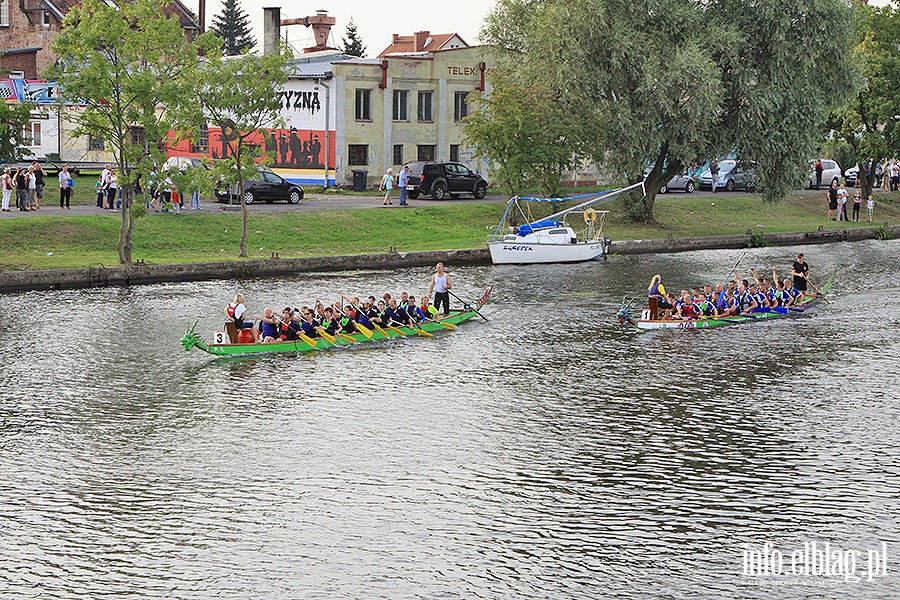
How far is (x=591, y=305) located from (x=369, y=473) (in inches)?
766

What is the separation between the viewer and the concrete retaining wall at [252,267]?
40031 millimetres

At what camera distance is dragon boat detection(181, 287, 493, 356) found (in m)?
29.8

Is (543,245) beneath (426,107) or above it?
beneath

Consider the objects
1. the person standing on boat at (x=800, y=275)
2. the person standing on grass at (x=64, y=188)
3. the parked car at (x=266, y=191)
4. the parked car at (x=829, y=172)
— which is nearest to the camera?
the person standing on boat at (x=800, y=275)

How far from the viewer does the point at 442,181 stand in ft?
205

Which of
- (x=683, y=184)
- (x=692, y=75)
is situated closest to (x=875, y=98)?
(x=683, y=184)

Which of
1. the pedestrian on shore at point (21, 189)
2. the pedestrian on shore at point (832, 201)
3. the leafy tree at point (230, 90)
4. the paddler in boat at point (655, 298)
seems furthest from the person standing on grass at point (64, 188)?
the pedestrian on shore at point (832, 201)

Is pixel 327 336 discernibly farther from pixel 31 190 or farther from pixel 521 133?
pixel 521 133

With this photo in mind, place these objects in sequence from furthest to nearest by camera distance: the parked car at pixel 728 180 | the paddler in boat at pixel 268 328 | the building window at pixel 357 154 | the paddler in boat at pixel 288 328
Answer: the parked car at pixel 728 180, the building window at pixel 357 154, the paddler in boat at pixel 288 328, the paddler in boat at pixel 268 328

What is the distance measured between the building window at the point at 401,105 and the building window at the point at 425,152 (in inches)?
83.8

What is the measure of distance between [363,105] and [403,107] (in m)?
2.67

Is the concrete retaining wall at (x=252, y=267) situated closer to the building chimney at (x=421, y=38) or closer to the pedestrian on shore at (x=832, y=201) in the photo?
the pedestrian on shore at (x=832, y=201)

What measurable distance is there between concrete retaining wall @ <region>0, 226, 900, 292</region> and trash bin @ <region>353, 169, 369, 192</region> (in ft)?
57.3

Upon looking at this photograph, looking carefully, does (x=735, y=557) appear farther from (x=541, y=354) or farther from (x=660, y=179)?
(x=660, y=179)
